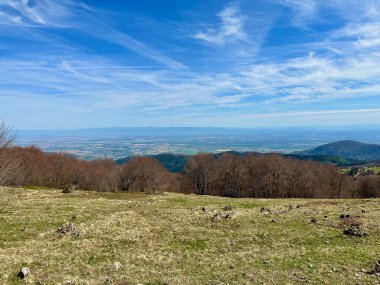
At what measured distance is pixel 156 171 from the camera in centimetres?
9419

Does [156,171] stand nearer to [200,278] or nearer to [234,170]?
[234,170]

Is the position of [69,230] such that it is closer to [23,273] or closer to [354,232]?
[23,273]

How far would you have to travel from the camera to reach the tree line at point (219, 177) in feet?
293

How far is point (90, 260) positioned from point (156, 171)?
78.6 meters

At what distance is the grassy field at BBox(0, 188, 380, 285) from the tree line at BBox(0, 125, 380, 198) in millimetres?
60546

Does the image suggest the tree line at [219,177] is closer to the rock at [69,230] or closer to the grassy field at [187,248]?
the grassy field at [187,248]

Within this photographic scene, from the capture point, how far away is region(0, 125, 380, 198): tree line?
293ft

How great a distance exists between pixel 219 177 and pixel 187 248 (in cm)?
7972

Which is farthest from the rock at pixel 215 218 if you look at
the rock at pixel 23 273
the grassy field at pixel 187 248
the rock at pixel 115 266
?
the rock at pixel 23 273

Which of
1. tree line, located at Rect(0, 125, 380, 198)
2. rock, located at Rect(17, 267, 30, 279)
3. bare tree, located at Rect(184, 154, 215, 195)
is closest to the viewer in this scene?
rock, located at Rect(17, 267, 30, 279)

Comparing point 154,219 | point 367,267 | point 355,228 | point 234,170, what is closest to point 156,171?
point 234,170

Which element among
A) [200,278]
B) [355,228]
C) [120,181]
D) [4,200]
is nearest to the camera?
[200,278]

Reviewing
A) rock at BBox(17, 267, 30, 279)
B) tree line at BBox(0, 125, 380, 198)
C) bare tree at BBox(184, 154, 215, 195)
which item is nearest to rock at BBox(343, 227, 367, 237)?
rock at BBox(17, 267, 30, 279)

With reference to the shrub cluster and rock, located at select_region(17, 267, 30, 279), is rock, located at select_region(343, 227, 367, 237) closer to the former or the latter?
rock, located at select_region(17, 267, 30, 279)
